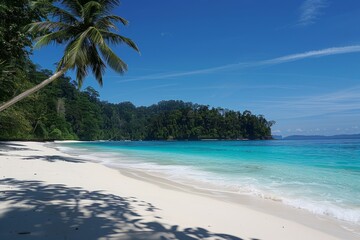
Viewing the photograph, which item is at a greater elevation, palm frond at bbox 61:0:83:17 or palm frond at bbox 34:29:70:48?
palm frond at bbox 61:0:83:17

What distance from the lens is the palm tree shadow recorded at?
12.3 ft

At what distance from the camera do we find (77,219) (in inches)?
171

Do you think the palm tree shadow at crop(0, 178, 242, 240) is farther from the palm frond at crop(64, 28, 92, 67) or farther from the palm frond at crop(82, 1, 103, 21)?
the palm frond at crop(82, 1, 103, 21)

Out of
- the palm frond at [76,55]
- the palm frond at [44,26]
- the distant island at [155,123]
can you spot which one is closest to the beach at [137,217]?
the palm frond at [76,55]

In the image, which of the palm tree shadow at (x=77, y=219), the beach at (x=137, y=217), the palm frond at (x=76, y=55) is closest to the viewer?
the palm tree shadow at (x=77, y=219)

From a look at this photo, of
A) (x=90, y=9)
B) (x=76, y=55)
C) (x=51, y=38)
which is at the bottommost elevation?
(x=76, y=55)

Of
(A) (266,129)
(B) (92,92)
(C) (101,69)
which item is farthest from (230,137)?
(C) (101,69)

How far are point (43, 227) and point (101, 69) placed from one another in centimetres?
850

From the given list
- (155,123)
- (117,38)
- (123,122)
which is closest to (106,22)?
(117,38)

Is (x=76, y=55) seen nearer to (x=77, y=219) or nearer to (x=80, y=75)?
(x=80, y=75)

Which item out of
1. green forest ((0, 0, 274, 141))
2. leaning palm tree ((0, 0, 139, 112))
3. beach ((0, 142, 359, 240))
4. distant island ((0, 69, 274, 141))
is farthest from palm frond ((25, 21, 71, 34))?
distant island ((0, 69, 274, 141))

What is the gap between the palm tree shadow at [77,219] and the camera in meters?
3.76

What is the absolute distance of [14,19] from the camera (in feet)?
31.9

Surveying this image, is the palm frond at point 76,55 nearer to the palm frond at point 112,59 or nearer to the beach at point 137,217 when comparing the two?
the palm frond at point 112,59
